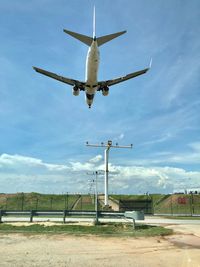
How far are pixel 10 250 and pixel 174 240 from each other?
7.64m

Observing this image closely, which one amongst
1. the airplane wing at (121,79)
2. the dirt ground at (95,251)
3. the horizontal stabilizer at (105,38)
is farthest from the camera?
the airplane wing at (121,79)

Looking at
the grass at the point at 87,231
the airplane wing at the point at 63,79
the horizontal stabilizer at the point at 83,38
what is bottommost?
the grass at the point at 87,231

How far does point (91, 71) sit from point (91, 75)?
0.48 meters

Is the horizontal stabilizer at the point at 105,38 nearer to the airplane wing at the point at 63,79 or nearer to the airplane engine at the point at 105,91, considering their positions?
the airplane wing at the point at 63,79

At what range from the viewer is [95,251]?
41.4ft

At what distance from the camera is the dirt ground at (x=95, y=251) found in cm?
1043

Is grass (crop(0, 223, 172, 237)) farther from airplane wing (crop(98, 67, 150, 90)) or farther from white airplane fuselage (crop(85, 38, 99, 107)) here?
airplane wing (crop(98, 67, 150, 90))

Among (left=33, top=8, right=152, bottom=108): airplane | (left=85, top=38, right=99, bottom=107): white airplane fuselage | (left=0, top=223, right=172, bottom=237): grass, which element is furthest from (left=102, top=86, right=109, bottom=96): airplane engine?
(left=0, top=223, right=172, bottom=237): grass

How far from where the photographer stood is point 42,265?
9930 mm

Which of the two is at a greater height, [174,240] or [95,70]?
[95,70]

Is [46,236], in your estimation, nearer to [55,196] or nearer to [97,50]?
[97,50]

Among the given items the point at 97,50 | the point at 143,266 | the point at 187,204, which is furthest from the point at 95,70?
the point at 187,204

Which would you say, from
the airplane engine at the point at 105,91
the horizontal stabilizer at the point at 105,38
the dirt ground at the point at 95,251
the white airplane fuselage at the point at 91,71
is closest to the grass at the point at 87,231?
the dirt ground at the point at 95,251

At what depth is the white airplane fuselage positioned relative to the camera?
24856 mm
